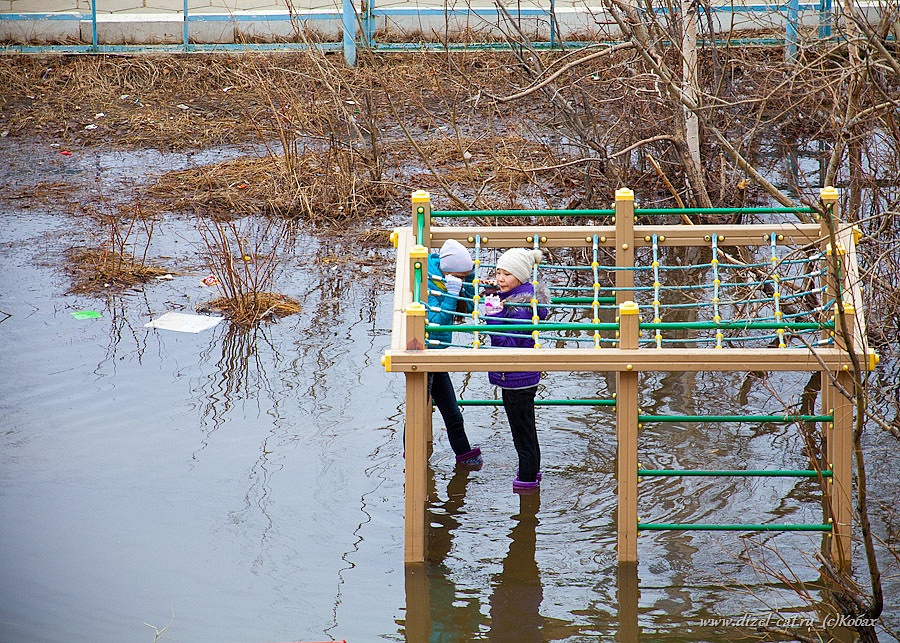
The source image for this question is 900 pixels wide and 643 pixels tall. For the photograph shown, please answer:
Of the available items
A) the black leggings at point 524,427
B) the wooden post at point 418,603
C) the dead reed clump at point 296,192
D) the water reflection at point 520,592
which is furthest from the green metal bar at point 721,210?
the dead reed clump at point 296,192

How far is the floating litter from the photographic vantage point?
287 inches

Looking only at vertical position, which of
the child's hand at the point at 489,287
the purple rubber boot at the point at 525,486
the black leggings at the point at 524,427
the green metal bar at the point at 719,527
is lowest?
the green metal bar at the point at 719,527

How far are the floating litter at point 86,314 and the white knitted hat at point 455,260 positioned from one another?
3.24 meters

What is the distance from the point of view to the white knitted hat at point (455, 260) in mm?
5129

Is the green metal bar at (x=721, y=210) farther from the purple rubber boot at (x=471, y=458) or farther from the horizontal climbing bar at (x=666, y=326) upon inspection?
the purple rubber boot at (x=471, y=458)

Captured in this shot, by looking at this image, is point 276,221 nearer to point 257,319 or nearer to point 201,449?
point 257,319

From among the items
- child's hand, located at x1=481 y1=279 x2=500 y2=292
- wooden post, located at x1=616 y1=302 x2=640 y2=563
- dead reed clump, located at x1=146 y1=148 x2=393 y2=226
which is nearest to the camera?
wooden post, located at x1=616 y1=302 x2=640 y2=563

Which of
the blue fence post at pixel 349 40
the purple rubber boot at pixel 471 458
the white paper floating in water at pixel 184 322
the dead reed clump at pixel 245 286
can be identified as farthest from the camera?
the blue fence post at pixel 349 40

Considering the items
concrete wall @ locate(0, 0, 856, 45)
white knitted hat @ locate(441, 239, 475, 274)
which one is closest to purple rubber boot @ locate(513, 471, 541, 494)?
white knitted hat @ locate(441, 239, 475, 274)

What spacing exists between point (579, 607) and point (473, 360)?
1.08 metres

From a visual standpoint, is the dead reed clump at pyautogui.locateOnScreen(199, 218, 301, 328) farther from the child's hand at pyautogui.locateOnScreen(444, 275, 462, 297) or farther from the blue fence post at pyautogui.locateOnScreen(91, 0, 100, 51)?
the blue fence post at pyautogui.locateOnScreen(91, 0, 100, 51)

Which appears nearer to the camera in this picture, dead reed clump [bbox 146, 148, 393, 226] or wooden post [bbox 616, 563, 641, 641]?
wooden post [bbox 616, 563, 641, 641]

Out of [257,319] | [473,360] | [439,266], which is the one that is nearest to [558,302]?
[439,266]

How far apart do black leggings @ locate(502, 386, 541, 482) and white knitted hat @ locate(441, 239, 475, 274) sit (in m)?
0.63
